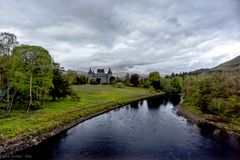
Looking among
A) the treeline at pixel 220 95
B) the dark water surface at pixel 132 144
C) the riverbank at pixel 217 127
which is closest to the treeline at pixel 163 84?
the treeline at pixel 220 95

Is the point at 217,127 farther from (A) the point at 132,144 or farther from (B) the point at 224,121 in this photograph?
(A) the point at 132,144

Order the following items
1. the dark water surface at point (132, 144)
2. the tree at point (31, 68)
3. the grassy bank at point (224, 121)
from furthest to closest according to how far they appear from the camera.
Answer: the tree at point (31, 68) → the grassy bank at point (224, 121) → the dark water surface at point (132, 144)

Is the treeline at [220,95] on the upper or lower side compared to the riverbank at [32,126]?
upper

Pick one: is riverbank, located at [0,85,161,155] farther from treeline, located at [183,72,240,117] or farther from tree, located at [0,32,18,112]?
treeline, located at [183,72,240,117]

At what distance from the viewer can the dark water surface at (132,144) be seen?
2897 cm

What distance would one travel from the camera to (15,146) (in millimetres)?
30000

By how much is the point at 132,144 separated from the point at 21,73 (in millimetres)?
26532

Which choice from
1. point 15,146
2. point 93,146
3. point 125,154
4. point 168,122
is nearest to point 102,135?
point 93,146

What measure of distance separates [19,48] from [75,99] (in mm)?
25585

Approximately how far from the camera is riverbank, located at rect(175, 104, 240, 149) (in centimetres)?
3759

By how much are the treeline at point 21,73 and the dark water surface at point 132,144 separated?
45.5ft

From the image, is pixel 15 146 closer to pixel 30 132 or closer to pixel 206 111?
pixel 30 132

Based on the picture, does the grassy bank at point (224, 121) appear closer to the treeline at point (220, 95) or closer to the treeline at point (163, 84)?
the treeline at point (220, 95)

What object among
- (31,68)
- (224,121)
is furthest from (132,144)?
(31,68)
